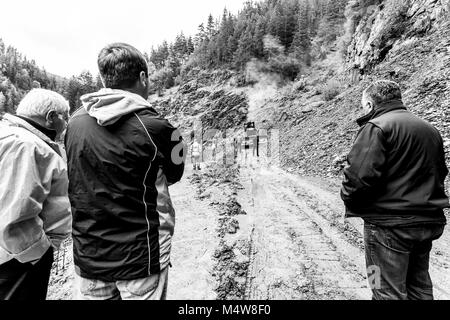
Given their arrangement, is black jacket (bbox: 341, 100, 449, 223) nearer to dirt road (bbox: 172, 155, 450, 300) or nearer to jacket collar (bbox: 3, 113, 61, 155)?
dirt road (bbox: 172, 155, 450, 300)

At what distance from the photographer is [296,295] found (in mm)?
2947

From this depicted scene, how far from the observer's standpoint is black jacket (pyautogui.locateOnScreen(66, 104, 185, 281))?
62.2 inches

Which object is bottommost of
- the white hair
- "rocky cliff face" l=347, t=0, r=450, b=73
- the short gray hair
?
the short gray hair

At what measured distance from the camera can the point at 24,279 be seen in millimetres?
1896

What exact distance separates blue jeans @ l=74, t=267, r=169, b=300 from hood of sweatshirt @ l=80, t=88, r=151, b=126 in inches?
37.0

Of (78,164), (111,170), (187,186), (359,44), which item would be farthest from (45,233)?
(359,44)

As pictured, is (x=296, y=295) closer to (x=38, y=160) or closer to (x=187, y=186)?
(x=38, y=160)

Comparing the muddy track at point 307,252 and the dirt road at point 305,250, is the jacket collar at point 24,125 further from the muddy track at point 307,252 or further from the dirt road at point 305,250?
the muddy track at point 307,252

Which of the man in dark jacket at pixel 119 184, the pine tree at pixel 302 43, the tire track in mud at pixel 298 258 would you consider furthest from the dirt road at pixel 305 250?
the pine tree at pixel 302 43

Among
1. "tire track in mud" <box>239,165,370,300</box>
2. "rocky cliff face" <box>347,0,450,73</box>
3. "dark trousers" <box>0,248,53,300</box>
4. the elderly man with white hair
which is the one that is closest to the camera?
the elderly man with white hair

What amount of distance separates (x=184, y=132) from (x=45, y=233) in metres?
29.5

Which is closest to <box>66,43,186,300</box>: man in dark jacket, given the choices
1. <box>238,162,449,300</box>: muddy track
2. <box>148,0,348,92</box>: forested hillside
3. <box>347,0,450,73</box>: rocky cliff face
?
<box>238,162,449,300</box>: muddy track

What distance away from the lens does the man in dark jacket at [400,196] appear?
2049mm

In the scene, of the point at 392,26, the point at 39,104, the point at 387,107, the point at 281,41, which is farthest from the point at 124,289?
the point at 281,41
